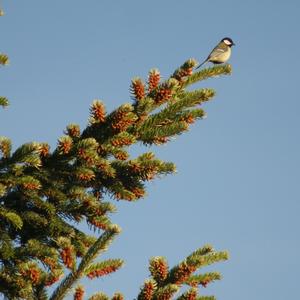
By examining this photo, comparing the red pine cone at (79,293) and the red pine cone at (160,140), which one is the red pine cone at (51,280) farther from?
the red pine cone at (160,140)

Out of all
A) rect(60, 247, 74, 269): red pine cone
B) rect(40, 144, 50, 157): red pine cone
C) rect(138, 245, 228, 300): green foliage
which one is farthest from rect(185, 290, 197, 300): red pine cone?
rect(40, 144, 50, 157): red pine cone

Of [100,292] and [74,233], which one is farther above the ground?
[74,233]

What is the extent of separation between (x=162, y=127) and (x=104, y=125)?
0.50 meters

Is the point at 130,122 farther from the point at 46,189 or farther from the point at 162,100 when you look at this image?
the point at 46,189

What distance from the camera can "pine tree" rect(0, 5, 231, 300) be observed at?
469cm

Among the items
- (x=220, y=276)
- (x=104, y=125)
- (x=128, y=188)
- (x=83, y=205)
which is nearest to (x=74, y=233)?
(x=83, y=205)

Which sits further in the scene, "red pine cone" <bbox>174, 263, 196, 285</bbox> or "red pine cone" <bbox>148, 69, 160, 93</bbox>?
"red pine cone" <bbox>148, 69, 160, 93</bbox>

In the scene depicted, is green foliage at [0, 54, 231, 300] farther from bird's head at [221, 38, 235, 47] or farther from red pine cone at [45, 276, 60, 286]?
bird's head at [221, 38, 235, 47]

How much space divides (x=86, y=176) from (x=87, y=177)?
1 centimetres

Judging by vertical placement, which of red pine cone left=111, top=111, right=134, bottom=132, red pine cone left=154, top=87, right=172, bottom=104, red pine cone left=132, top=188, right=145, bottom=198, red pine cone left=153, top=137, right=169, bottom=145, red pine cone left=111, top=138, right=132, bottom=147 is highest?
red pine cone left=154, top=87, right=172, bottom=104

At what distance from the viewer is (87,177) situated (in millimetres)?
5020

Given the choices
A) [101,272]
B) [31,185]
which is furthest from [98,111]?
[101,272]

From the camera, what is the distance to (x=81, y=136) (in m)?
5.27

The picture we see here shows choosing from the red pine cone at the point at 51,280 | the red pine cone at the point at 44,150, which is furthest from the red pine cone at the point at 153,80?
the red pine cone at the point at 51,280
